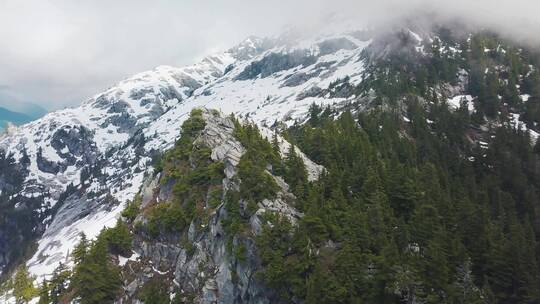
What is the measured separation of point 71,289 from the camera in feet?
244

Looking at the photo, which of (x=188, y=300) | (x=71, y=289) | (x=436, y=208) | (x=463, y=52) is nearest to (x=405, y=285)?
(x=436, y=208)

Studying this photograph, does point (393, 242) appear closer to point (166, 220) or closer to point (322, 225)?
point (322, 225)

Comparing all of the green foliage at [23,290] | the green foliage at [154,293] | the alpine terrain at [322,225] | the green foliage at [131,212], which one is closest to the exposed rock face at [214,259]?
the alpine terrain at [322,225]

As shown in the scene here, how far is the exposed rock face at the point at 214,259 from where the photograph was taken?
6222cm

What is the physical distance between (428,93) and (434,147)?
128ft

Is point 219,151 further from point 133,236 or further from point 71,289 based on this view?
point 71,289

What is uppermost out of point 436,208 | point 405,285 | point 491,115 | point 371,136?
point 405,285

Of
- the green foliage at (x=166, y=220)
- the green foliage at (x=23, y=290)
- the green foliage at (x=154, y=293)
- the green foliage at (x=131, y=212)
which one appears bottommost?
the green foliage at (x=23, y=290)

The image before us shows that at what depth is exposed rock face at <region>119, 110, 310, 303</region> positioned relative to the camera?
62.2 metres

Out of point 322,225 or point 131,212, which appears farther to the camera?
point 131,212

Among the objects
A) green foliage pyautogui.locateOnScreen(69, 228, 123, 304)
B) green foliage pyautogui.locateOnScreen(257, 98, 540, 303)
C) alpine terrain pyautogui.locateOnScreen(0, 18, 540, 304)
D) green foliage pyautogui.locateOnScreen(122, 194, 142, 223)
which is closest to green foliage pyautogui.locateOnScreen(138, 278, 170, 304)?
alpine terrain pyautogui.locateOnScreen(0, 18, 540, 304)

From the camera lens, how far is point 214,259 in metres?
67.5

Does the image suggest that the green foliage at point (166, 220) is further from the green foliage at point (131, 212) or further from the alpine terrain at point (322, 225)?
the green foliage at point (131, 212)

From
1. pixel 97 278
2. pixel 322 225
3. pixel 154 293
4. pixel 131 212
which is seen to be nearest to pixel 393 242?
pixel 322 225
